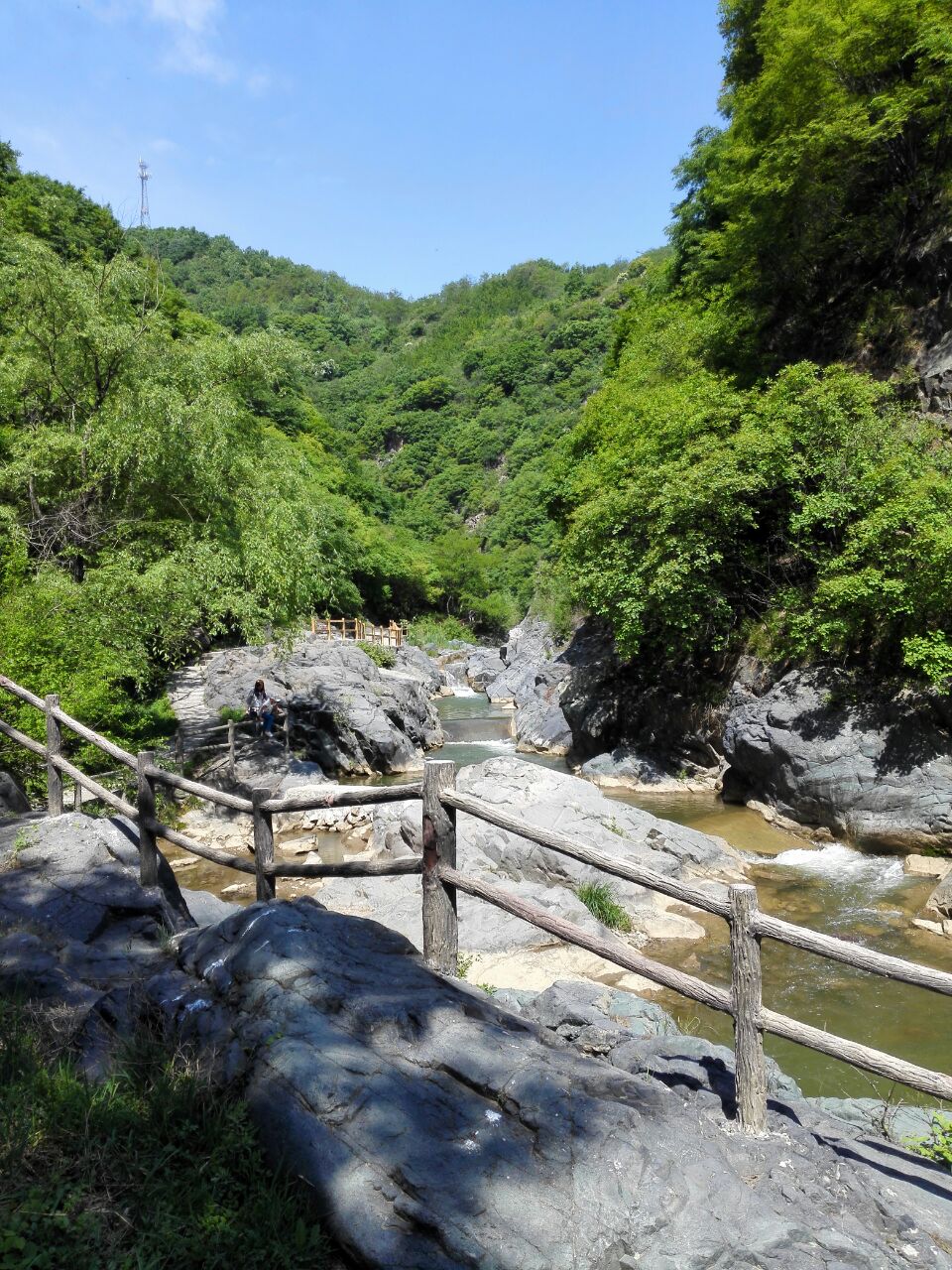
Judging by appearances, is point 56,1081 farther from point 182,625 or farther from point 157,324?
point 157,324

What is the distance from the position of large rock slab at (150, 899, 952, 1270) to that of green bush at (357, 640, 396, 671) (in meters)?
29.9

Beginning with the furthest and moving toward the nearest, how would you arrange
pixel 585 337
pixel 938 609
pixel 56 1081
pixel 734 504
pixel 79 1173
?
1. pixel 585 337
2. pixel 734 504
3. pixel 938 609
4. pixel 56 1081
5. pixel 79 1173

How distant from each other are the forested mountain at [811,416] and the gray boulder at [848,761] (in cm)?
90

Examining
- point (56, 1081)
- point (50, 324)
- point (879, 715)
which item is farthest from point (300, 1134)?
point (50, 324)

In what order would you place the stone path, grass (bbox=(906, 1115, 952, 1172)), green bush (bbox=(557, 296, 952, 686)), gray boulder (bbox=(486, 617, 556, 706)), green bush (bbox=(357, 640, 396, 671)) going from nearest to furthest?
1. grass (bbox=(906, 1115, 952, 1172))
2. green bush (bbox=(557, 296, 952, 686))
3. the stone path
4. gray boulder (bbox=(486, 617, 556, 706))
5. green bush (bbox=(357, 640, 396, 671))

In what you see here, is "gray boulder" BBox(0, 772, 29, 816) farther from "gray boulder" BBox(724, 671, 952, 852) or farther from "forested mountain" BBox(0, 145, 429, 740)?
"gray boulder" BBox(724, 671, 952, 852)

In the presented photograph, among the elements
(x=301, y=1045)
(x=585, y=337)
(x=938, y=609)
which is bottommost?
(x=301, y=1045)

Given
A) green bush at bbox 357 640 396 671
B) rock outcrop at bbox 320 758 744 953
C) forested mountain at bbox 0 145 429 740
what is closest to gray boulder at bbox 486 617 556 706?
green bush at bbox 357 640 396 671

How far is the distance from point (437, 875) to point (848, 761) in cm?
1111

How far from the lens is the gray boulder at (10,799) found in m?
8.02

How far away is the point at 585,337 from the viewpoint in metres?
89.9

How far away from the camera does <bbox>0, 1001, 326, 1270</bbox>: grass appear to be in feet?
8.25

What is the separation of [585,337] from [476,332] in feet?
93.2

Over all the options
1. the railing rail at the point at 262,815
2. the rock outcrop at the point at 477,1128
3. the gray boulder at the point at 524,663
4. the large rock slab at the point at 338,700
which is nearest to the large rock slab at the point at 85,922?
the rock outcrop at the point at 477,1128
